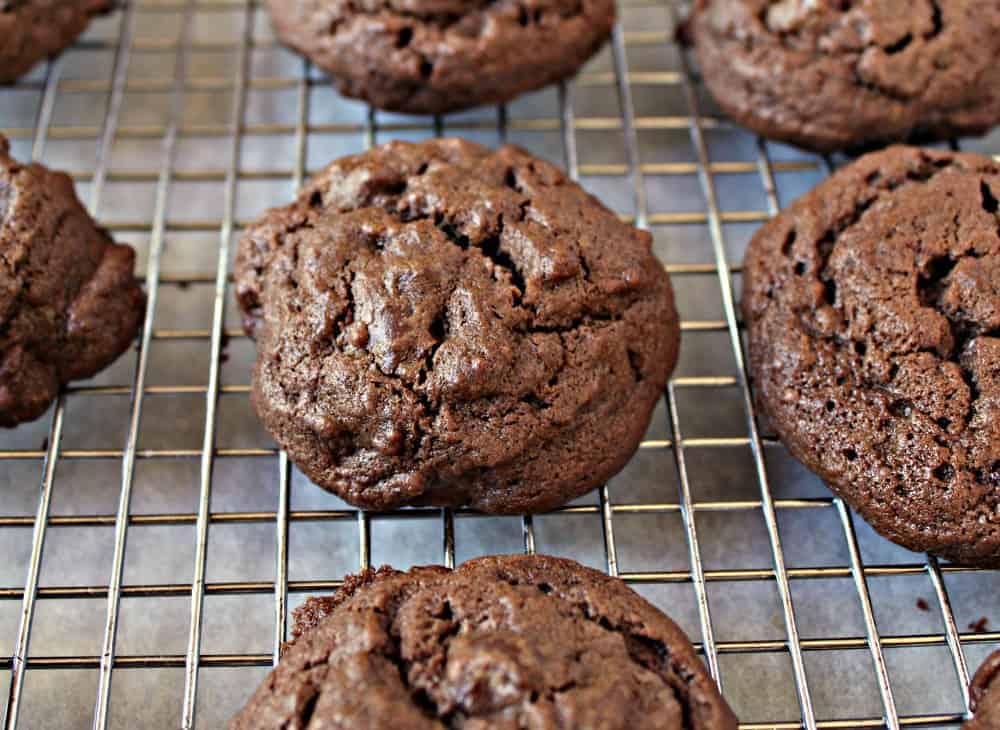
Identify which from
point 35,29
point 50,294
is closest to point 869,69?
point 50,294

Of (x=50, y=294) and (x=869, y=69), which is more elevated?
(x=869, y=69)

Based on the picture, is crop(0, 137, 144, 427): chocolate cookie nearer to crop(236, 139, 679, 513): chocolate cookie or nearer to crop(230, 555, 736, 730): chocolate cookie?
crop(236, 139, 679, 513): chocolate cookie

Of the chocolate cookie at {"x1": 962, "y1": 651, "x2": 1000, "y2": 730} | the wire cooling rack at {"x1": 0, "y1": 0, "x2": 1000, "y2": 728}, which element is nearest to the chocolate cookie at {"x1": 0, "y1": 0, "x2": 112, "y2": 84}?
the wire cooling rack at {"x1": 0, "y1": 0, "x2": 1000, "y2": 728}

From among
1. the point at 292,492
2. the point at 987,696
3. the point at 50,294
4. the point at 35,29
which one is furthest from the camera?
the point at 35,29

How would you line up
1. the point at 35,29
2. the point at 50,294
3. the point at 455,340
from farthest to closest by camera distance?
the point at 35,29 < the point at 50,294 < the point at 455,340

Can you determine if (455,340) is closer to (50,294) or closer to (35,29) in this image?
(50,294)

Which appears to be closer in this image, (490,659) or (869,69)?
(490,659)
